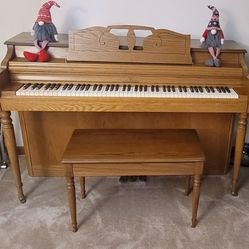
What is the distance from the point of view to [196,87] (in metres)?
1.67

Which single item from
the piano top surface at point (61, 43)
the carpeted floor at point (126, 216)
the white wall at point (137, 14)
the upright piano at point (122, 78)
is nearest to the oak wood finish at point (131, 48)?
the upright piano at point (122, 78)

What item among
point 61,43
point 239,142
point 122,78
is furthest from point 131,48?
point 239,142

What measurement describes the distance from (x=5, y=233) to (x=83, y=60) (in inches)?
40.3

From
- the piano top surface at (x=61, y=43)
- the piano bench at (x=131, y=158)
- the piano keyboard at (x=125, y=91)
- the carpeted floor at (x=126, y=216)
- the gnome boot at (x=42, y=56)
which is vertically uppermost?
the piano top surface at (x=61, y=43)

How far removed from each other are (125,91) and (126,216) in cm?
72

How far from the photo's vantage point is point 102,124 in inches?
76.5

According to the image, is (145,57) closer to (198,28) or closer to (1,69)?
(198,28)

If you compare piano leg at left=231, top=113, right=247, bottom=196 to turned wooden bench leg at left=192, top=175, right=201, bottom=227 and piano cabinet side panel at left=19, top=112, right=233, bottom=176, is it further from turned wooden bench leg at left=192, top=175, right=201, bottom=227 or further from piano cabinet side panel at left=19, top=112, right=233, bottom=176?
turned wooden bench leg at left=192, top=175, right=201, bottom=227

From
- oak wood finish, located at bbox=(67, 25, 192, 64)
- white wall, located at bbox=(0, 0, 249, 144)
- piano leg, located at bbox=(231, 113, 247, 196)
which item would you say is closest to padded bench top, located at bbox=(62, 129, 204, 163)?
piano leg, located at bbox=(231, 113, 247, 196)

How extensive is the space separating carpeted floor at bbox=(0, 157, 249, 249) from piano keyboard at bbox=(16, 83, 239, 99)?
0.69 m

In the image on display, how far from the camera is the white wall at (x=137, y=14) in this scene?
190cm

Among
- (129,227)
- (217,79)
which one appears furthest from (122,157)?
(217,79)

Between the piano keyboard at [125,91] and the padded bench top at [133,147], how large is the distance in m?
0.22

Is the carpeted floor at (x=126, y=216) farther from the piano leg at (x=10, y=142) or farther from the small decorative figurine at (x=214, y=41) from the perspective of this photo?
the small decorative figurine at (x=214, y=41)
